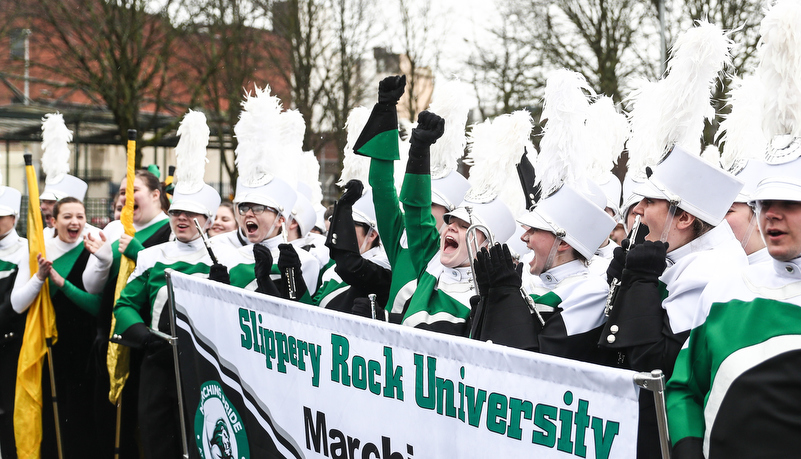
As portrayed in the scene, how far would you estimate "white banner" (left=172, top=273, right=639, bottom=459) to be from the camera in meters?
2.22

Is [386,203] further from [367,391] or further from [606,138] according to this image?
[606,138]

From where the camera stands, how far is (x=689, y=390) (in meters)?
2.58

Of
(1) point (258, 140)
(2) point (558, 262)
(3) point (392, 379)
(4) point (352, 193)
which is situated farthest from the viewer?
(1) point (258, 140)

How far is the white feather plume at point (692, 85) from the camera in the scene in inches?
128

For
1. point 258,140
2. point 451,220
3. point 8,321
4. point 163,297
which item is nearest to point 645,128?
point 451,220

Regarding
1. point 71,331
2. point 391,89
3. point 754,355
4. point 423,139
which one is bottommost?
point 71,331

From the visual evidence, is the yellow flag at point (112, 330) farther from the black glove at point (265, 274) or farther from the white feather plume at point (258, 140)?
the black glove at point (265, 274)

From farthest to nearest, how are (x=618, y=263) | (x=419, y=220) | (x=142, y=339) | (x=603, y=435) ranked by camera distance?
1. (x=142, y=339)
2. (x=419, y=220)
3. (x=618, y=263)
4. (x=603, y=435)

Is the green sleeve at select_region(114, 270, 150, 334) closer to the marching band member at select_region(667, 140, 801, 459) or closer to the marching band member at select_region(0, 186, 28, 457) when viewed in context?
the marching band member at select_region(0, 186, 28, 457)

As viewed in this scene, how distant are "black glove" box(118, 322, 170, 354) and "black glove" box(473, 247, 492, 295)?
8.87 ft

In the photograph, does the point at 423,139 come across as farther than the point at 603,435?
Yes

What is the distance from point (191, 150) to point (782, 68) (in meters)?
4.57

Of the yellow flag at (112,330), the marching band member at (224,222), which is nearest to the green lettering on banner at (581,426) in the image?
the yellow flag at (112,330)

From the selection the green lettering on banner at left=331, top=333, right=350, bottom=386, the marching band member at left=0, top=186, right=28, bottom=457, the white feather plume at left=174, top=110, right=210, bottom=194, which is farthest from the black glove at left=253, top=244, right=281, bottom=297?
the marching band member at left=0, top=186, right=28, bottom=457
